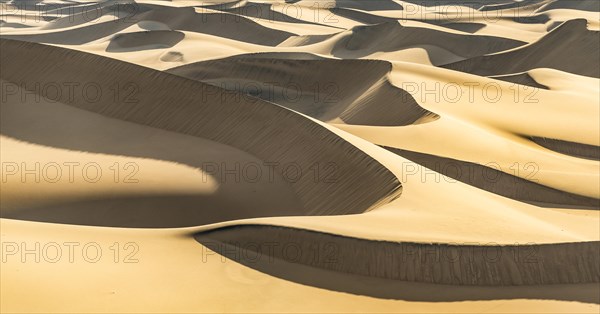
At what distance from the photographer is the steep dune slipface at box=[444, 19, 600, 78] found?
20.6 meters

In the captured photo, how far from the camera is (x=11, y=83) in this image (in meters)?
13.1

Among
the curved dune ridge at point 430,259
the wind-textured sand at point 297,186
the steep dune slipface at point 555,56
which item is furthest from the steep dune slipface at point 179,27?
the curved dune ridge at point 430,259

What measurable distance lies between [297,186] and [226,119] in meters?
2.72

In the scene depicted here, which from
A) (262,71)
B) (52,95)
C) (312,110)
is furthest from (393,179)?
(262,71)

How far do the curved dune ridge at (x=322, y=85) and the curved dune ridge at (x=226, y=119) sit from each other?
11.0 feet

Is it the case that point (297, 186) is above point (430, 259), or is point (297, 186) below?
below

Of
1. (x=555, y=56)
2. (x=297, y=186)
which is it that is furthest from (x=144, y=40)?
(x=297, y=186)

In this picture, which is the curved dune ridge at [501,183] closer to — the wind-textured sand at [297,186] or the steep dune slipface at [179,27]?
the wind-textured sand at [297,186]

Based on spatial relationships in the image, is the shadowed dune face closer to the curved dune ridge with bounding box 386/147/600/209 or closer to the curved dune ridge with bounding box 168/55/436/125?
the curved dune ridge with bounding box 168/55/436/125

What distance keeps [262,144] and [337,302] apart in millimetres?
5548

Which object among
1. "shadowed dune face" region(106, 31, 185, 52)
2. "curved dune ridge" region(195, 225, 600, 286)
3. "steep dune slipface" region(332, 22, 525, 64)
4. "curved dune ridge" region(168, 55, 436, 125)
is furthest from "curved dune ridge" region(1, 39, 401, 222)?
"shadowed dune face" region(106, 31, 185, 52)

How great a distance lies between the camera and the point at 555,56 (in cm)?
2145

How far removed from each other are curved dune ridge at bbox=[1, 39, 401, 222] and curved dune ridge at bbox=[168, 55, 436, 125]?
11.0ft

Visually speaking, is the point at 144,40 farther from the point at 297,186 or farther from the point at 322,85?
the point at 297,186
